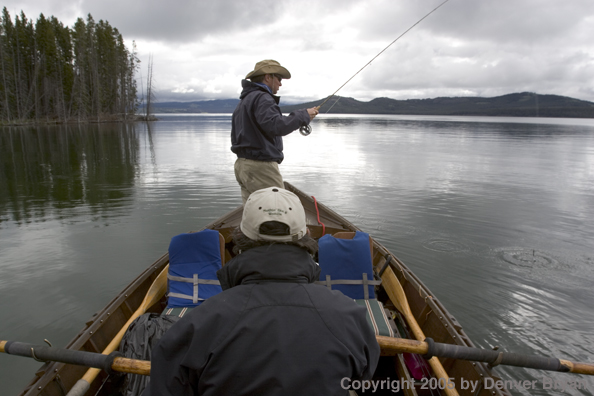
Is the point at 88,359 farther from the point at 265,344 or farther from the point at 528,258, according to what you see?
the point at 528,258

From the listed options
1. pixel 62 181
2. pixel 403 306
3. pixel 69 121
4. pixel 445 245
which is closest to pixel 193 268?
pixel 403 306

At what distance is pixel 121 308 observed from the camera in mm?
3803

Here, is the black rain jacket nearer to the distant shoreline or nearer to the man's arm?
the man's arm

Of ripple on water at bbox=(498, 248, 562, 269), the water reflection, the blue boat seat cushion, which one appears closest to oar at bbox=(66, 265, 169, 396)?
the blue boat seat cushion

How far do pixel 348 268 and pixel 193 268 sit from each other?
74.5 inches

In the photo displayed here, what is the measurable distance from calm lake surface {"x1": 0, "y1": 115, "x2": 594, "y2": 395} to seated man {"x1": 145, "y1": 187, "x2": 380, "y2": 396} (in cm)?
390

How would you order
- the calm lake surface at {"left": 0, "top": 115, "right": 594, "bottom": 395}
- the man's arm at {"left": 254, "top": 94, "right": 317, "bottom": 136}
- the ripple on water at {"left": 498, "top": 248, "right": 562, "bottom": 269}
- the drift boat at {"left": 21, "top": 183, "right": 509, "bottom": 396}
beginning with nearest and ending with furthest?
the drift boat at {"left": 21, "top": 183, "right": 509, "bottom": 396} → the man's arm at {"left": 254, "top": 94, "right": 317, "bottom": 136} → the calm lake surface at {"left": 0, "top": 115, "right": 594, "bottom": 395} → the ripple on water at {"left": 498, "top": 248, "right": 562, "bottom": 269}

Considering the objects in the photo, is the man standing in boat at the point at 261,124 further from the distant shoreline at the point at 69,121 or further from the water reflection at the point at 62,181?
the distant shoreline at the point at 69,121

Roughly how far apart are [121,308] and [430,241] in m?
7.14

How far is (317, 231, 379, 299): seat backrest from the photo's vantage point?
4.04 m

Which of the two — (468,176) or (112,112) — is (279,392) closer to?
(468,176)

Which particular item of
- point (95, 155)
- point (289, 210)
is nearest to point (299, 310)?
point (289, 210)

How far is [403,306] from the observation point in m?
4.00

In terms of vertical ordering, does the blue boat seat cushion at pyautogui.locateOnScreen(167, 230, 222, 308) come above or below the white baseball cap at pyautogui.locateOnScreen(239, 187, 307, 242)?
below
